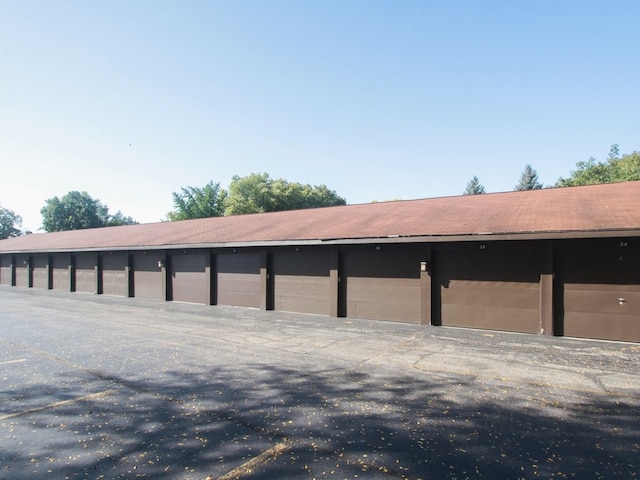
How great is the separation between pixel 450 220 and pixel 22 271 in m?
31.1

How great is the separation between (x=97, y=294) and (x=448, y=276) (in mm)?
19229

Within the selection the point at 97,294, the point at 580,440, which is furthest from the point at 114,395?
the point at 97,294

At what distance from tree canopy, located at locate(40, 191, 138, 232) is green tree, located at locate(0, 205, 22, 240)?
14857mm

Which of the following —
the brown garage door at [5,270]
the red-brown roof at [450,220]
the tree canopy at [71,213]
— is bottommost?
the brown garage door at [5,270]

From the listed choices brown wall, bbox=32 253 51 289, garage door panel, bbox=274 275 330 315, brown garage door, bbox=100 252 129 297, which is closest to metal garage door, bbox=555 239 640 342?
garage door panel, bbox=274 275 330 315

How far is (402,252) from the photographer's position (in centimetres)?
1174

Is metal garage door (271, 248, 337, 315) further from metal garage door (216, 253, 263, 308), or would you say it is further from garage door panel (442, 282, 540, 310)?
garage door panel (442, 282, 540, 310)

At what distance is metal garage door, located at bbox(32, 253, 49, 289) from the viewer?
25828mm

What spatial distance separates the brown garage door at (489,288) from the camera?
989cm

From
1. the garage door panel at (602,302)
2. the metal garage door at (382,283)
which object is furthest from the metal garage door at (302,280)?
the garage door panel at (602,302)

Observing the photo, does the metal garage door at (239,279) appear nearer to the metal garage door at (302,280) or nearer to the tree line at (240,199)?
the metal garage door at (302,280)

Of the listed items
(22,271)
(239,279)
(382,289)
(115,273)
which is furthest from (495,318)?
(22,271)

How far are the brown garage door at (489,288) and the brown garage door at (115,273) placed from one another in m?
16.1

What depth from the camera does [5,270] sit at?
30.4m
